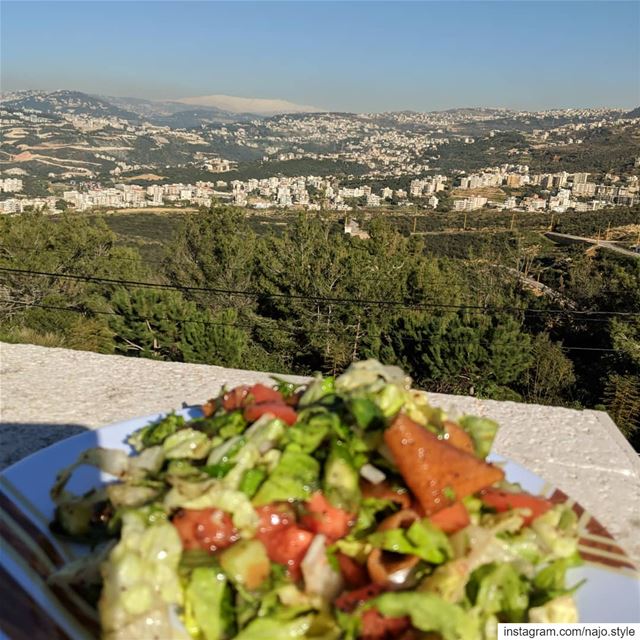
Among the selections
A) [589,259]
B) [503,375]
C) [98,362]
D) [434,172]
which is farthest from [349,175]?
[98,362]

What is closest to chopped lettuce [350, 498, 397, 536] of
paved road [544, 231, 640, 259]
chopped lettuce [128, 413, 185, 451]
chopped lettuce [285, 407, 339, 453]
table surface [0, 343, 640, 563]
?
chopped lettuce [285, 407, 339, 453]

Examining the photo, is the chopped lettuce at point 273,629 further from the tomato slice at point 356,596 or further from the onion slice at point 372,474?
the onion slice at point 372,474

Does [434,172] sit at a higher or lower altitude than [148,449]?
lower

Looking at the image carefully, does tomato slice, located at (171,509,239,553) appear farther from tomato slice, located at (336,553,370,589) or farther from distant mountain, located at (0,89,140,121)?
distant mountain, located at (0,89,140,121)

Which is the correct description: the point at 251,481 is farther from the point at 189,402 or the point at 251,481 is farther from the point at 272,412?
the point at 189,402

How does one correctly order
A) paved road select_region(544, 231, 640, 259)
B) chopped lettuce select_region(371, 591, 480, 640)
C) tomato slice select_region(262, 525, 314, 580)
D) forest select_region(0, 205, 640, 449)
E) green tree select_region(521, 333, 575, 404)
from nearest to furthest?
chopped lettuce select_region(371, 591, 480, 640) → tomato slice select_region(262, 525, 314, 580) → forest select_region(0, 205, 640, 449) → green tree select_region(521, 333, 575, 404) → paved road select_region(544, 231, 640, 259)

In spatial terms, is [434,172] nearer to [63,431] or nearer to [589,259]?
[589,259]
